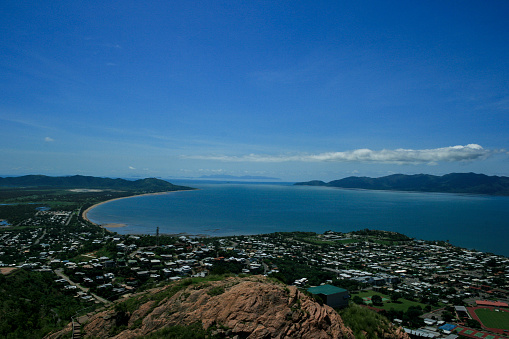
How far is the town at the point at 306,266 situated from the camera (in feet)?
91.5

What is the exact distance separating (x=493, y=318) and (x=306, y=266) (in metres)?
21.5

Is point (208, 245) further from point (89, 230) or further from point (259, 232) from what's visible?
point (89, 230)

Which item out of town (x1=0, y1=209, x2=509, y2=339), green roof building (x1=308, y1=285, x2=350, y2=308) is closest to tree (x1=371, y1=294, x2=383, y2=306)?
town (x1=0, y1=209, x2=509, y2=339)

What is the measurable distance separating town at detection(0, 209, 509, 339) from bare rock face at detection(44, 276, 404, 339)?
19.6ft

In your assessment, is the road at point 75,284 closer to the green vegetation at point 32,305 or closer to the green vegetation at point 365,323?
the green vegetation at point 32,305

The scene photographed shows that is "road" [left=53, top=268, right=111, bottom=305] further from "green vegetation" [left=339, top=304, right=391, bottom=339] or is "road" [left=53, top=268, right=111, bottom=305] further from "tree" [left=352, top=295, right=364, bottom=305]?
"tree" [left=352, top=295, right=364, bottom=305]

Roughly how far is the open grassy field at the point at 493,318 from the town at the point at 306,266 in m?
0.61

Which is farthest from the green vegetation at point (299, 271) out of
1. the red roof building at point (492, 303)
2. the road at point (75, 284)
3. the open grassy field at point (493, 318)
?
the road at point (75, 284)

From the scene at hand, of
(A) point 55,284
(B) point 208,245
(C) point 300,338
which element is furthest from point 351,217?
(C) point 300,338

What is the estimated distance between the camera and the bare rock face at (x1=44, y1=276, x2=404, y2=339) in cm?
985

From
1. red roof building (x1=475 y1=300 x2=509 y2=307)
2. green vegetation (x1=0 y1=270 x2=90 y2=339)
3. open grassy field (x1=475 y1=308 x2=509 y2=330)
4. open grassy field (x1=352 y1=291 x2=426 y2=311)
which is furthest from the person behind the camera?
red roof building (x1=475 y1=300 x2=509 y2=307)

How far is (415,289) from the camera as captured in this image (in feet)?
117

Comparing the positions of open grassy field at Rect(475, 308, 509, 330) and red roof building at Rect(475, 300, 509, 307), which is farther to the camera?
red roof building at Rect(475, 300, 509, 307)

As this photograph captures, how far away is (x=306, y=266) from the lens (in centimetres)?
4278
